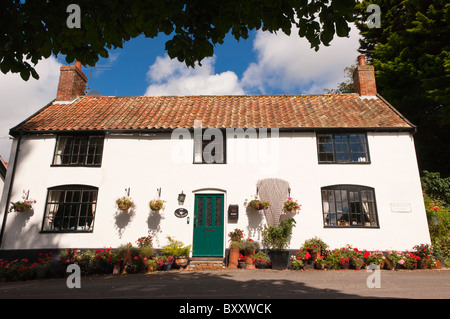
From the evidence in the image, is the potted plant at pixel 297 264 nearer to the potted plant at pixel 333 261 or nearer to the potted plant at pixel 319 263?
the potted plant at pixel 319 263

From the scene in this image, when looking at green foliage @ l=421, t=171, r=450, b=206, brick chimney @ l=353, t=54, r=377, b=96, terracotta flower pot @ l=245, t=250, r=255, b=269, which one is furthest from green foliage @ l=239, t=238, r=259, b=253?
brick chimney @ l=353, t=54, r=377, b=96

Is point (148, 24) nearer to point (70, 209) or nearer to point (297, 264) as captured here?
point (297, 264)

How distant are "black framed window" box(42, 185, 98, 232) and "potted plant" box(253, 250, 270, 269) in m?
6.75

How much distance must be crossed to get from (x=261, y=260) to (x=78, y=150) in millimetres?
9144

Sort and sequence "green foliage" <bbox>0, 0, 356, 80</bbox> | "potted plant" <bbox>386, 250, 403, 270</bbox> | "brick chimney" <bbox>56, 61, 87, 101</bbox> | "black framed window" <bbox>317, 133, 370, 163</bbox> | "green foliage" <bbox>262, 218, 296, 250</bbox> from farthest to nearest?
"brick chimney" <bbox>56, 61, 87, 101</bbox> < "black framed window" <bbox>317, 133, 370, 163</bbox> < "green foliage" <bbox>262, 218, 296, 250</bbox> < "potted plant" <bbox>386, 250, 403, 270</bbox> < "green foliage" <bbox>0, 0, 356, 80</bbox>

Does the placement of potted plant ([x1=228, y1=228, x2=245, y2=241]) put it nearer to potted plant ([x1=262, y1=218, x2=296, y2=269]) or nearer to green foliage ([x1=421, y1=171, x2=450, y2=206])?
potted plant ([x1=262, y1=218, x2=296, y2=269])

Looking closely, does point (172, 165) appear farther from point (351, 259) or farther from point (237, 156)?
point (351, 259)

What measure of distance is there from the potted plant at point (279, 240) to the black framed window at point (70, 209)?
7.18 meters

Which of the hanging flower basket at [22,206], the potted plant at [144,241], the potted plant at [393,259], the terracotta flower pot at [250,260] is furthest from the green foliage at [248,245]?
the hanging flower basket at [22,206]

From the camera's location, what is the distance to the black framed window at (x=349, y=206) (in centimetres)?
1077

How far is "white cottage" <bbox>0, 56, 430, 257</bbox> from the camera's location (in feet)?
35.2

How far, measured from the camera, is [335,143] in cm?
1171

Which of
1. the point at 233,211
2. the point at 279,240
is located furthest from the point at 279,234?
the point at 233,211
